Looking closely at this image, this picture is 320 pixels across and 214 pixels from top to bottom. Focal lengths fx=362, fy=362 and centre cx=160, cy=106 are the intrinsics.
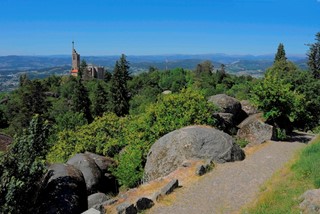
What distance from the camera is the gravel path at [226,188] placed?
12.1 metres

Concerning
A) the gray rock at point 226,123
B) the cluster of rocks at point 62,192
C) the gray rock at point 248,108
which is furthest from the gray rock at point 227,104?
the cluster of rocks at point 62,192

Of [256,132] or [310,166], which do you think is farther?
[256,132]

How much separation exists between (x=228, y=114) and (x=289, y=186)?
45.6ft

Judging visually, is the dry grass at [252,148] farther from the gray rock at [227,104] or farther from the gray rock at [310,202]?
the gray rock at [310,202]

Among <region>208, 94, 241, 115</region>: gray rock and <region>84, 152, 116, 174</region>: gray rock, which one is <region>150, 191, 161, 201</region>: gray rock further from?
<region>208, 94, 241, 115</region>: gray rock

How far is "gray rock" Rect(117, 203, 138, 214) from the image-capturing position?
1133cm

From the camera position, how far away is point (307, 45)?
63.1 meters

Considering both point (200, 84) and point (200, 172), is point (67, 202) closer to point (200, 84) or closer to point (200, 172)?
point (200, 172)

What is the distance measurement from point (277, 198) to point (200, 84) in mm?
81646

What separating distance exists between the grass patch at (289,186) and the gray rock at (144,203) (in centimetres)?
313

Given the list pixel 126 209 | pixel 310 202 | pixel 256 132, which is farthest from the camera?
pixel 256 132

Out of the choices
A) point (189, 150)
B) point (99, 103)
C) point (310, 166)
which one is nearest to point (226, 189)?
point (310, 166)

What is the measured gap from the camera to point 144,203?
1209 cm

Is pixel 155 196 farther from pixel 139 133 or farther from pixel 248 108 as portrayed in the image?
pixel 248 108
